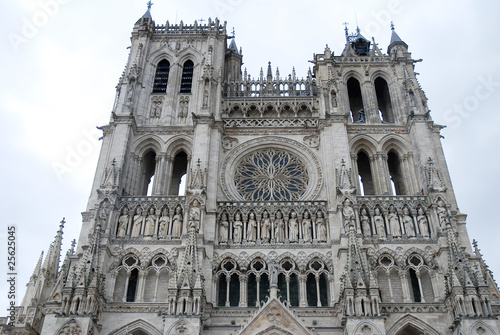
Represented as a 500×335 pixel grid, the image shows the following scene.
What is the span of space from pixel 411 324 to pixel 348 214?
504cm

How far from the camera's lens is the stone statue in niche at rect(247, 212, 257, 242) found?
23.1 m

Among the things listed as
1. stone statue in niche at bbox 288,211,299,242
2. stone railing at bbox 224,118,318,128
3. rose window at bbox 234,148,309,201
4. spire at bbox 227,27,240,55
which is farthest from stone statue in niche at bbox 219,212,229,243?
spire at bbox 227,27,240,55

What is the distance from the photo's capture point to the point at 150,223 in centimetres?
2350

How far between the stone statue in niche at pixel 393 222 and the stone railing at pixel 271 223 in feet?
9.00

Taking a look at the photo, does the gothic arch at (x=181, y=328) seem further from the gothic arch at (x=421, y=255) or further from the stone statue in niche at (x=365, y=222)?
the gothic arch at (x=421, y=255)

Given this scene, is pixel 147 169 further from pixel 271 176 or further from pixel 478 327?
pixel 478 327

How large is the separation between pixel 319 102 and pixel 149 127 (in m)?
9.05

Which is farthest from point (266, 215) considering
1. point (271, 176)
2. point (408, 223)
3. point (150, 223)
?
point (408, 223)

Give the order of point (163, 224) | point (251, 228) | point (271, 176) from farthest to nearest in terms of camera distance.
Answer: point (271, 176) → point (163, 224) → point (251, 228)

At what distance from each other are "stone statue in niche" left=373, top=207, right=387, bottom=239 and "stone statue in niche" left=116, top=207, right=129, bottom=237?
1093cm

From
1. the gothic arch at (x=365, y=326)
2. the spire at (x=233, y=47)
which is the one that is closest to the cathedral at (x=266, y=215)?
the gothic arch at (x=365, y=326)

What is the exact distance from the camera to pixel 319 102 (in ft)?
92.8

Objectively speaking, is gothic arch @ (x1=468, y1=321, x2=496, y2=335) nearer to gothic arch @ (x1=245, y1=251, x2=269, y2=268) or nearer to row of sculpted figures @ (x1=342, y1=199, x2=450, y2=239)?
row of sculpted figures @ (x1=342, y1=199, x2=450, y2=239)

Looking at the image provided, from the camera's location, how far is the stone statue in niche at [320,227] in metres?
23.1
